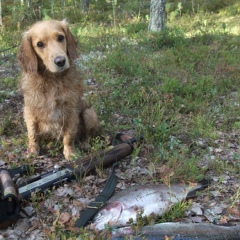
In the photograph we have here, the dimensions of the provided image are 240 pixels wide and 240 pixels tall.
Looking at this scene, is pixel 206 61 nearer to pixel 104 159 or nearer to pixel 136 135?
pixel 136 135

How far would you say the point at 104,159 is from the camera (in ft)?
13.1

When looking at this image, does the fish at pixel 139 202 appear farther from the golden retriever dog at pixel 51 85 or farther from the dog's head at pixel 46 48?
the dog's head at pixel 46 48

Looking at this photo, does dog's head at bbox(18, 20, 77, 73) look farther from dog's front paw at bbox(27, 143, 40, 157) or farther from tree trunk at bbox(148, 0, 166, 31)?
tree trunk at bbox(148, 0, 166, 31)

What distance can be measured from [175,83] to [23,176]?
332cm

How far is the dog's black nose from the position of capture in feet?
12.2

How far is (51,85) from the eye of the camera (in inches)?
160

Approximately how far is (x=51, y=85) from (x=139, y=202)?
1816mm

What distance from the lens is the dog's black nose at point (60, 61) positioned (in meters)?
3.71

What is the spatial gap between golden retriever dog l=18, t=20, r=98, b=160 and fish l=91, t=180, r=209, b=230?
1.19m

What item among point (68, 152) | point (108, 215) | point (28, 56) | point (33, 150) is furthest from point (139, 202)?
point (28, 56)

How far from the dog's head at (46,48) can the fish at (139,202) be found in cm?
163

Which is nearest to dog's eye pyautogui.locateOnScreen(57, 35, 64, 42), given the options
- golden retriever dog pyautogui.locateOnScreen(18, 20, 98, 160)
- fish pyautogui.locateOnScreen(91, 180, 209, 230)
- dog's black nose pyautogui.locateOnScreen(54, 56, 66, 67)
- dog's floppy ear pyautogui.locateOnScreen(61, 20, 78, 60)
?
golden retriever dog pyautogui.locateOnScreen(18, 20, 98, 160)

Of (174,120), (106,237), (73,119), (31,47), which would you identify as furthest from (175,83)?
(106,237)

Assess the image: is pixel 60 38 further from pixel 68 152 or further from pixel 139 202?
pixel 139 202
